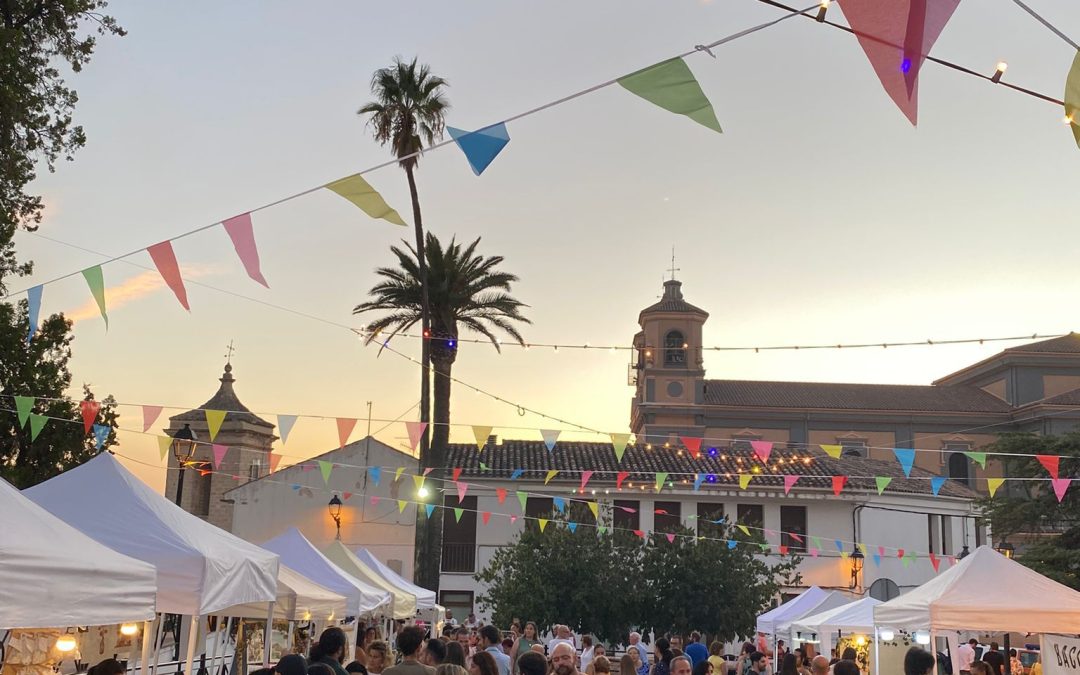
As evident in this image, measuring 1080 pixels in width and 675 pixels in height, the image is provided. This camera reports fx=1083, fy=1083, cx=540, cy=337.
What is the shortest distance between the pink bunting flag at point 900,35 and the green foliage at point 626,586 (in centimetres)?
2513

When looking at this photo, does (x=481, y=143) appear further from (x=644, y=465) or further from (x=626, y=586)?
(x=644, y=465)

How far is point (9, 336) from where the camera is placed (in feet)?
64.3

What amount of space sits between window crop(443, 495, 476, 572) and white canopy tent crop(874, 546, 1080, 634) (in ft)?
93.1

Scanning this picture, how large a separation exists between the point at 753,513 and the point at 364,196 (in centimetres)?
3206

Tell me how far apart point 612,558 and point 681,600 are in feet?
7.22

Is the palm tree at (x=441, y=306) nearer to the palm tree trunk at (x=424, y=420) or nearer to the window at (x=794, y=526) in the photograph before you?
the palm tree trunk at (x=424, y=420)

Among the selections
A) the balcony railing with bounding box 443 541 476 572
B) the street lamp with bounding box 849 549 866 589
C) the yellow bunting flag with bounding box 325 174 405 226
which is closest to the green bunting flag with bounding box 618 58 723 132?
the yellow bunting flag with bounding box 325 174 405 226

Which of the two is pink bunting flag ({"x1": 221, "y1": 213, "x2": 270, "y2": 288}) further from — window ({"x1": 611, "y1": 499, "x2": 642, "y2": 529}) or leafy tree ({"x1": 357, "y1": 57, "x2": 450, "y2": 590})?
window ({"x1": 611, "y1": 499, "x2": 642, "y2": 529})

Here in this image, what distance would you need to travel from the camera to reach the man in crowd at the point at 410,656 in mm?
6895

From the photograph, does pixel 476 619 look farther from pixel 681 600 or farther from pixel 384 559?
pixel 681 600

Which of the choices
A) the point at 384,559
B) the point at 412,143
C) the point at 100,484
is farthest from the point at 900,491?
the point at 100,484

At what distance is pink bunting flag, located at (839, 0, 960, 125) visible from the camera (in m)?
5.02

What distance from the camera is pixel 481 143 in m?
7.83

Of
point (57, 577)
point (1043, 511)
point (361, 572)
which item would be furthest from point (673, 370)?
point (57, 577)
